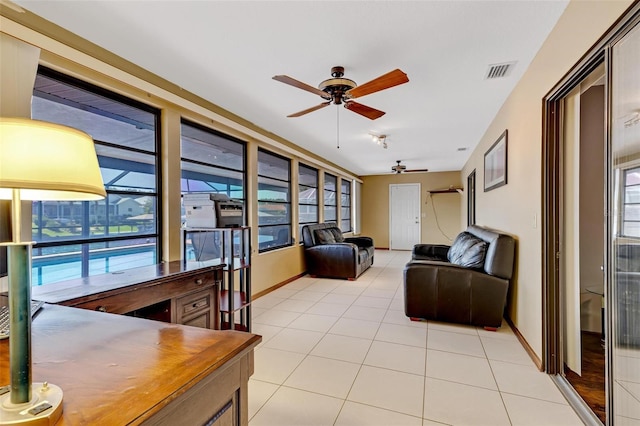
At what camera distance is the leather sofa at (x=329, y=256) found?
5051 mm

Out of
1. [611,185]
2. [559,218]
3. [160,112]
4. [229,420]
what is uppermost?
[160,112]

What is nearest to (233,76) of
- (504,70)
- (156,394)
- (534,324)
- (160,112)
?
(160,112)

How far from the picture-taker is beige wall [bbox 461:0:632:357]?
5.14 ft

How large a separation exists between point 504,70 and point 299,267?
13.4 feet

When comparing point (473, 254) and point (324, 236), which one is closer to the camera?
point (473, 254)

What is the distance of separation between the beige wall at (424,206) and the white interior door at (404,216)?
4.8 inches

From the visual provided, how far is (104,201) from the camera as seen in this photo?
7.78 ft

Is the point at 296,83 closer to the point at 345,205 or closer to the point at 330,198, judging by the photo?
the point at 330,198

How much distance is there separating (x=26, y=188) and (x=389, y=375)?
2.25 meters

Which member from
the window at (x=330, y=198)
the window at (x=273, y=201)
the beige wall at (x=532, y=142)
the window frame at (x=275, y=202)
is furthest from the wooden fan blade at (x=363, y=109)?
the window at (x=330, y=198)

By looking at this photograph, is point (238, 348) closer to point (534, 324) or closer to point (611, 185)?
point (611, 185)

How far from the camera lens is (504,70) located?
248cm

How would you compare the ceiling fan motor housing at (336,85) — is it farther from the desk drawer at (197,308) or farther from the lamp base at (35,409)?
the lamp base at (35,409)

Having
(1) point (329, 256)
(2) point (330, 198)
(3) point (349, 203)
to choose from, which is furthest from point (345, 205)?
(1) point (329, 256)
